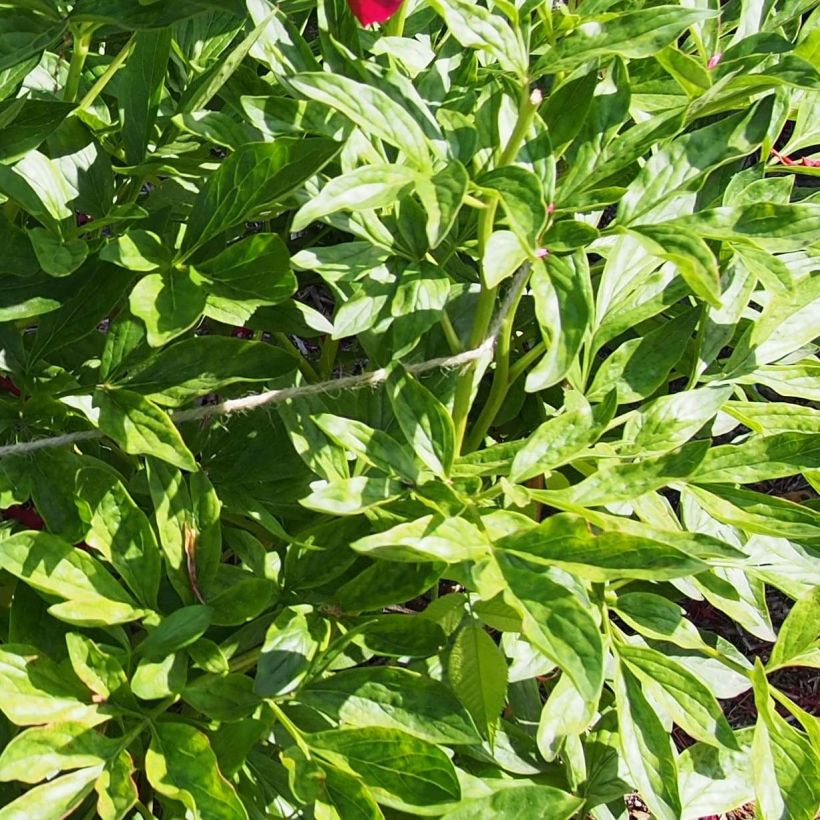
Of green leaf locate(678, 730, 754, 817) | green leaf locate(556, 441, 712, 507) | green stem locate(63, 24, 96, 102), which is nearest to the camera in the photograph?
green leaf locate(556, 441, 712, 507)

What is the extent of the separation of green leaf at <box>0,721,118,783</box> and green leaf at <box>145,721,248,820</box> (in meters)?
0.05

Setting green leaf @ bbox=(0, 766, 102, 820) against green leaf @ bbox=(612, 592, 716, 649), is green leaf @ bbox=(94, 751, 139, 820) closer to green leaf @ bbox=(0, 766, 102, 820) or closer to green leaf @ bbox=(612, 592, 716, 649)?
green leaf @ bbox=(0, 766, 102, 820)

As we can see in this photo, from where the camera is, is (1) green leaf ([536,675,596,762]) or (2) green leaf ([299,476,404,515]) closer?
(2) green leaf ([299,476,404,515])

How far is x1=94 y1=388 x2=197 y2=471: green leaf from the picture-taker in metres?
0.73

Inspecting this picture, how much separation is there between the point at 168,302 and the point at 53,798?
1.27 feet

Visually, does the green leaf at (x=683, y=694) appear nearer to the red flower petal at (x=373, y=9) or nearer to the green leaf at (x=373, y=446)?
the green leaf at (x=373, y=446)

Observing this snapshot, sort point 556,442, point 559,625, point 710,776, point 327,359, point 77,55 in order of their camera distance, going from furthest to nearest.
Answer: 1. point 327,359
2. point 710,776
3. point 77,55
4. point 556,442
5. point 559,625

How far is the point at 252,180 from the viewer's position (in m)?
0.70

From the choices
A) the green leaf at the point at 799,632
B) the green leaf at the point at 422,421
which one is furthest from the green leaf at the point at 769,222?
the green leaf at the point at 799,632

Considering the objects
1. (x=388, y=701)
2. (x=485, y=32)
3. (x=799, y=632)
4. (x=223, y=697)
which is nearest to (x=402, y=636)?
(x=388, y=701)

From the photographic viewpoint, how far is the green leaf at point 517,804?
32.2 inches

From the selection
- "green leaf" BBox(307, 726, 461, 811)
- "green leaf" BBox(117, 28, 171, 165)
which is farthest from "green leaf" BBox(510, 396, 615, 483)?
"green leaf" BBox(117, 28, 171, 165)

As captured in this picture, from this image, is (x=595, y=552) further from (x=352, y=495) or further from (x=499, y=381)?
(x=499, y=381)

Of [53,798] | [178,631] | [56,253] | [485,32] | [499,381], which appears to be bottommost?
[53,798]
